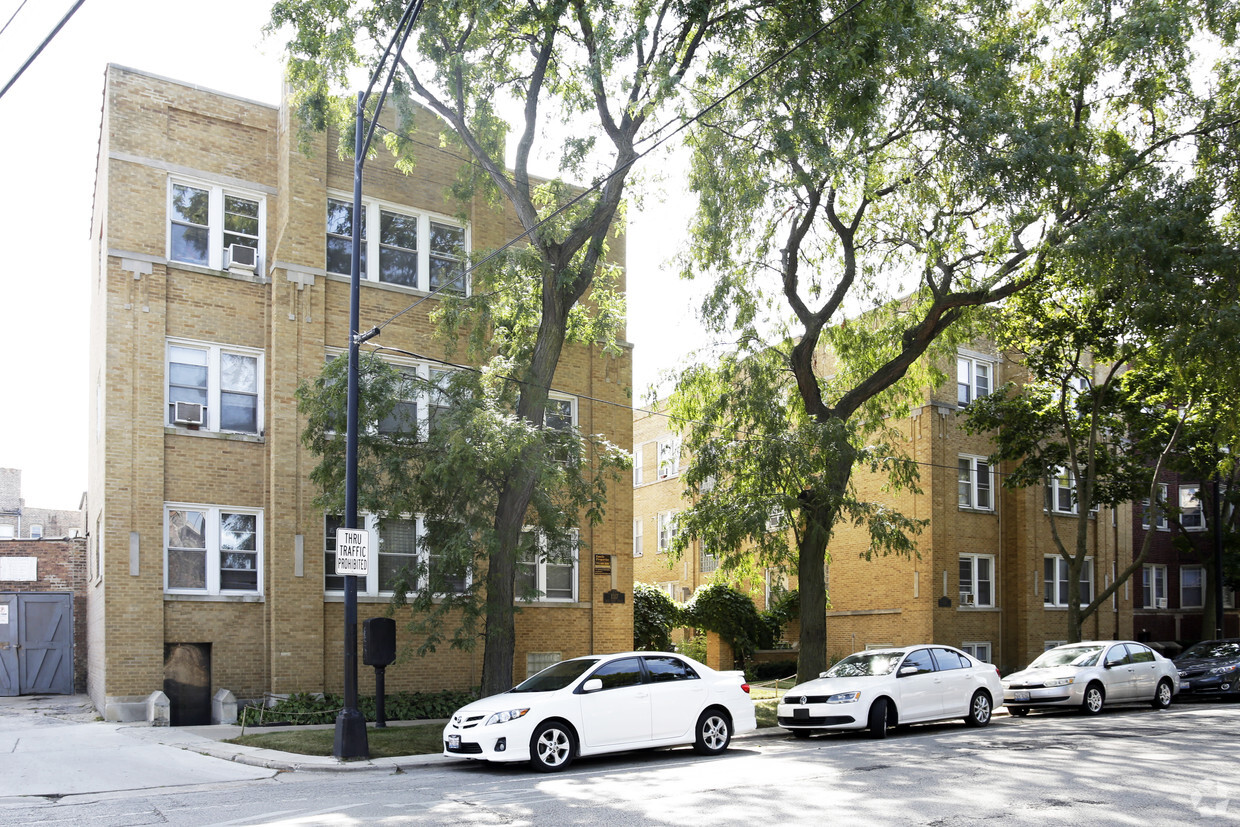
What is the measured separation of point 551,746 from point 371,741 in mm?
3823

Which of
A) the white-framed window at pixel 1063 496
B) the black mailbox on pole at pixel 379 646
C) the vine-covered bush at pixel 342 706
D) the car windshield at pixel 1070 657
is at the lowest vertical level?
the vine-covered bush at pixel 342 706

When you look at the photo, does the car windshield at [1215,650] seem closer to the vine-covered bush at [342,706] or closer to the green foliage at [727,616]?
the green foliage at [727,616]

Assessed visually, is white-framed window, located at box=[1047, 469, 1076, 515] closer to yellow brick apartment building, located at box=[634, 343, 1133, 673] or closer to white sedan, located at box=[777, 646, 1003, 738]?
yellow brick apartment building, located at box=[634, 343, 1133, 673]

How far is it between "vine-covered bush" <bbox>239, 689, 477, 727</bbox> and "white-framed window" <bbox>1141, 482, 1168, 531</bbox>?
18177mm

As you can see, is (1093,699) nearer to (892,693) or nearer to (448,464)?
(892,693)

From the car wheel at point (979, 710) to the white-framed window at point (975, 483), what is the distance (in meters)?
15.2

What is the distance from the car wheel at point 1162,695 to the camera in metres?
22.0

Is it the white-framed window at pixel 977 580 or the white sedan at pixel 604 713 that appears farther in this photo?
the white-framed window at pixel 977 580

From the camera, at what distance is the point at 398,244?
2219cm

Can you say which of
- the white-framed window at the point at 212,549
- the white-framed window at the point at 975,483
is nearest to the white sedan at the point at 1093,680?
the white-framed window at the point at 975,483

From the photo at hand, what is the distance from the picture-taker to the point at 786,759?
13.5 metres

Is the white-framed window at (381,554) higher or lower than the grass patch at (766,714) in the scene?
higher

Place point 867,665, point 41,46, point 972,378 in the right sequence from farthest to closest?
point 972,378 → point 867,665 → point 41,46

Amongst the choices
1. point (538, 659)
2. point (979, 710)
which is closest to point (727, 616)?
point (538, 659)
